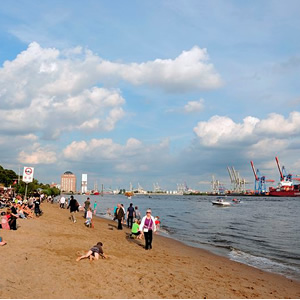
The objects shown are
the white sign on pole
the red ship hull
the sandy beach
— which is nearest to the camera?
the sandy beach

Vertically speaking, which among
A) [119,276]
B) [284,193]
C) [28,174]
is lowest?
[119,276]

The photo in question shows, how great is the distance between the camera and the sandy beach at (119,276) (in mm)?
7047

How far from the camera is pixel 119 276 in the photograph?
→ 8.33m

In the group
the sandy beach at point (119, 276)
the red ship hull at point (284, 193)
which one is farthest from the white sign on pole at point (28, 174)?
the red ship hull at point (284, 193)

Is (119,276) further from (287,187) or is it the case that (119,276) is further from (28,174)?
(287,187)

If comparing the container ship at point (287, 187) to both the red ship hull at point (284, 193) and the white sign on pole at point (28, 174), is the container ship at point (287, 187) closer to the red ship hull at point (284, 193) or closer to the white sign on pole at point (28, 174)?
the red ship hull at point (284, 193)

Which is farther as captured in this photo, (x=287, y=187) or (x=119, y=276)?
(x=287, y=187)

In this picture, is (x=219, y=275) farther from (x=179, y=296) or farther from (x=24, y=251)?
(x=24, y=251)

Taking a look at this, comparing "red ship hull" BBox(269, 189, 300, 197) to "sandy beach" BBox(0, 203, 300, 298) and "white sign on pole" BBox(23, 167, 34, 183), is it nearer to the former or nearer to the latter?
"white sign on pole" BBox(23, 167, 34, 183)

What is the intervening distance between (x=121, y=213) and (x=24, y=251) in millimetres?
9132

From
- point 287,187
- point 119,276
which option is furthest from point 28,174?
point 287,187

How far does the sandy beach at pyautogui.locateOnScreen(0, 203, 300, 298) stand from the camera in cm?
705

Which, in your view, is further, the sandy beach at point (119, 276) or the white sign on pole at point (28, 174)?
the white sign on pole at point (28, 174)

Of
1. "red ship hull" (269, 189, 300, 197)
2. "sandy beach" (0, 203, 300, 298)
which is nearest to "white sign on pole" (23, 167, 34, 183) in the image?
"sandy beach" (0, 203, 300, 298)
